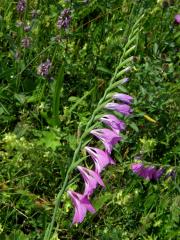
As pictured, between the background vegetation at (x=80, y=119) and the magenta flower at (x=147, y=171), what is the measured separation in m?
0.04

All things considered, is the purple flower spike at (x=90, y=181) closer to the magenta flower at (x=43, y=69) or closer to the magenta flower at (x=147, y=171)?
the magenta flower at (x=147, y=171)

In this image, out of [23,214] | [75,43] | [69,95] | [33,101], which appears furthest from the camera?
[75,43]

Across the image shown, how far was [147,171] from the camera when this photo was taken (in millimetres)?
2676

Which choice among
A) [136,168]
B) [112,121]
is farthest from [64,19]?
[112,121]

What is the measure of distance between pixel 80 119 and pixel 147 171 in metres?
0.45

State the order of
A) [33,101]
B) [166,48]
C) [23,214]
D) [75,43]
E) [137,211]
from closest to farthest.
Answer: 1. [23,214]
2. [137,211]
3. [33,101]
4. [75,43]
5. [166,48]

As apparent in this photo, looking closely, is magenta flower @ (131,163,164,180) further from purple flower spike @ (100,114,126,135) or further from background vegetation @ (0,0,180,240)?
purple flower spike @ (100,114,126,135)

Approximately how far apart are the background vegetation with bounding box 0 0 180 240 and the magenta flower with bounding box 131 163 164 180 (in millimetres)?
36

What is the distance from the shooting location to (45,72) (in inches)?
114

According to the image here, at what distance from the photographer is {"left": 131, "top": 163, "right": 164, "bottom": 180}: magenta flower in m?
2.62

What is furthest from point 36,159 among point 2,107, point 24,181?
point 2,107

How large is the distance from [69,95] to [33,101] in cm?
30

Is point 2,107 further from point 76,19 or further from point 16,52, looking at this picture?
point 76,19

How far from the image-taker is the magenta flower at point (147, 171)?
8.58 ft
